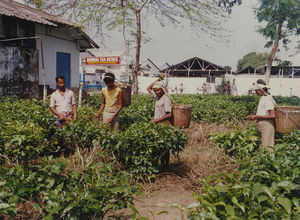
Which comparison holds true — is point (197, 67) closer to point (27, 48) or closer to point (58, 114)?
point (27, 48)

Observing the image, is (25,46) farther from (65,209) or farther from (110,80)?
(65,209)

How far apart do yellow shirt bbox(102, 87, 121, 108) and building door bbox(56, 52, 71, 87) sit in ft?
32.3

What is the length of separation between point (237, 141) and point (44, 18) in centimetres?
1100

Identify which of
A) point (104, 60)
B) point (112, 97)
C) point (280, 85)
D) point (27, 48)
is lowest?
point (112, 97)

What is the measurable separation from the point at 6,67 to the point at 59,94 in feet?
20.9

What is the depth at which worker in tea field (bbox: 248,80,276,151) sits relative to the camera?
5.13m

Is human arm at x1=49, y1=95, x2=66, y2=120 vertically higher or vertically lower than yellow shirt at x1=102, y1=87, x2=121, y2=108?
lower

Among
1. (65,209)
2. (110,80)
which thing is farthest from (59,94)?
(65,209)

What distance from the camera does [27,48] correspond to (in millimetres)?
11719

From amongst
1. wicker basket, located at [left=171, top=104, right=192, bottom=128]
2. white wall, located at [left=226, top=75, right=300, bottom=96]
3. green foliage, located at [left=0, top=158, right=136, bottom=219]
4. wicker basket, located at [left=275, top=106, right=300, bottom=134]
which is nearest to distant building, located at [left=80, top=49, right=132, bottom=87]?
Answer: wicker basket, located at [left=171, top=104, right=192, bottom=128]

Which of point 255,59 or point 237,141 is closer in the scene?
point 237,141

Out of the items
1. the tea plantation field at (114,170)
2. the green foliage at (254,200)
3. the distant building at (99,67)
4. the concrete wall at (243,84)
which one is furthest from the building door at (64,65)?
the concrete wall at (243,84)

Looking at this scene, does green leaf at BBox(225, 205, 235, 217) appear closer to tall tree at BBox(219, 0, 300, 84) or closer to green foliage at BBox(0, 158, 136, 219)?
green foliage at BBox(0, 158, 136, 219)

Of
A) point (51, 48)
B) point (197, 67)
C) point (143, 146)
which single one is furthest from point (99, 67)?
point (143, 146)
